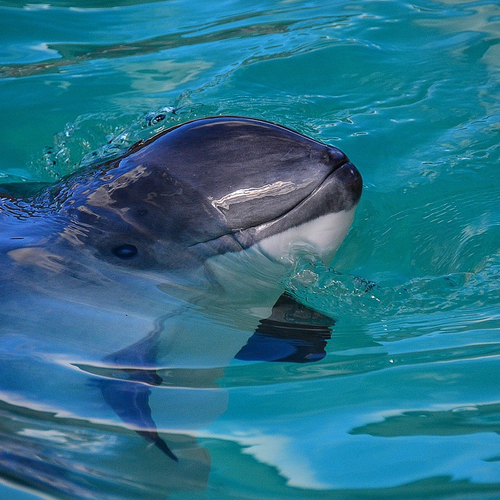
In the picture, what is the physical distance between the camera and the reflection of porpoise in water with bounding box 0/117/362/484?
154 inches

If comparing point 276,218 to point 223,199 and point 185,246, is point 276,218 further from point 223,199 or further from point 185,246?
point 185,246

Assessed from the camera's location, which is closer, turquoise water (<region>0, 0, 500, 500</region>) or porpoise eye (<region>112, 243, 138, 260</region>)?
turquoise water (<region>0, 0, 500, 500</region>)

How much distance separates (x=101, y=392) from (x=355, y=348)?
135 centimetres

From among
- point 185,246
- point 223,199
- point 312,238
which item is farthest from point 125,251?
point 312,238

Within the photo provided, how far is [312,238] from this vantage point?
4098 millimetres

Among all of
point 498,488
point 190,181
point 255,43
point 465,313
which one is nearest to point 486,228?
point 465,313

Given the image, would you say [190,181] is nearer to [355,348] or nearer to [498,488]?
[355,348]

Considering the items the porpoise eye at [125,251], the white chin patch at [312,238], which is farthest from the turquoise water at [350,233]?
the porpoise eye at [125,251]

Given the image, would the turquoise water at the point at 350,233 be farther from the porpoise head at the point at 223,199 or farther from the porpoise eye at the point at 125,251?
the porpoise eye at the point at 125,251

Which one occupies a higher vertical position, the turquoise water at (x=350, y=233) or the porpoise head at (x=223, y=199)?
the porpoise head at (x=223, y=199)

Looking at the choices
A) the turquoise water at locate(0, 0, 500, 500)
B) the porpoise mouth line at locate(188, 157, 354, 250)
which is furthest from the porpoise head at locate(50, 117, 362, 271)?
the turquoise water at locate(0, 0, 500, 500)

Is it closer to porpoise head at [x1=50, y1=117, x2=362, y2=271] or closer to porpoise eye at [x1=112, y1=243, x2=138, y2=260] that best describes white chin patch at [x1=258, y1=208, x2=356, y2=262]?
porpoise head at [x1=50, y1=117, x2=362, y2=271]

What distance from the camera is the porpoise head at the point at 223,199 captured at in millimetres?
3988

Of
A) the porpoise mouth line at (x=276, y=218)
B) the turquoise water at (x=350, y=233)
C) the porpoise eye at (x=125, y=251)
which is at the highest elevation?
the porpoise mouth line at (x=276, y=218)
